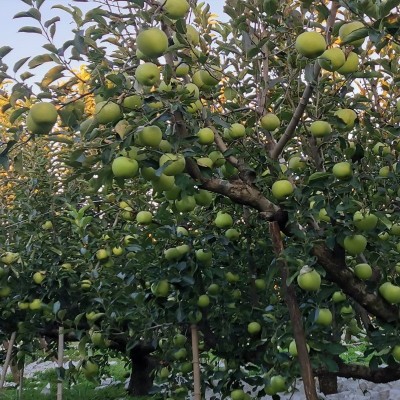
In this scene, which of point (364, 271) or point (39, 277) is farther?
point (39, 277)

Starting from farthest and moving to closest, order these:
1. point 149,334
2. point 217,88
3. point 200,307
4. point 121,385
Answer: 1. point 121,385
2. point 149,334
3. point 200,307
4. point 217,88

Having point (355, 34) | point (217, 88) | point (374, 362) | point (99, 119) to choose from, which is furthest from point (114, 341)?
point (355, 34)

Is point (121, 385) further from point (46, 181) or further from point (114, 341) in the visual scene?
point (46, 181)

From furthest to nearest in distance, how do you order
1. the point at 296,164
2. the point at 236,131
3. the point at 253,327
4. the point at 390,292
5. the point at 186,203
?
the point at 253,327 → the point at 296,164 → the point at 390,292 → the point at 236,131 → the point at 186,203

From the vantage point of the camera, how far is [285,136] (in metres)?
2.24

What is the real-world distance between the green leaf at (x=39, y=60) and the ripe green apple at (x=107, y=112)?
0.99 feet

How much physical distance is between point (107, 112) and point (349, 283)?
1.36 metres

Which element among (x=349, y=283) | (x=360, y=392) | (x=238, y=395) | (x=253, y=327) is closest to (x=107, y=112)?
(x=349, y=283)

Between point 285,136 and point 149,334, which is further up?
point 285,136

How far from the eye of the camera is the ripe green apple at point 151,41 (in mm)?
1714

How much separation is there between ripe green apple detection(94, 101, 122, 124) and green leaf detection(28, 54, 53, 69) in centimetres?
30

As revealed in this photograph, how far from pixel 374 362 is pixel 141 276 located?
1.55 meters

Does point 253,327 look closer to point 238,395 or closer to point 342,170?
point 238,395

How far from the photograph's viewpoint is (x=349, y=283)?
7.87ft
